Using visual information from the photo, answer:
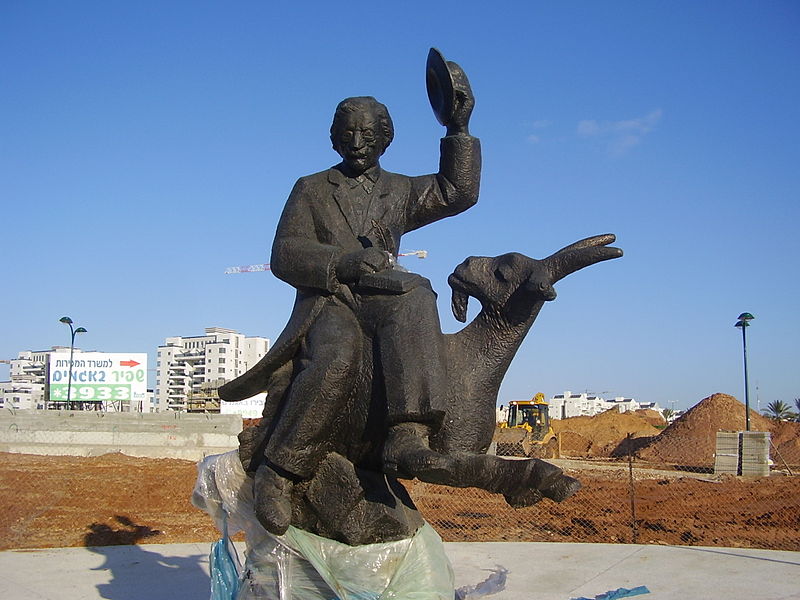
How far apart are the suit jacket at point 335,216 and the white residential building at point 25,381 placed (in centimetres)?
8481

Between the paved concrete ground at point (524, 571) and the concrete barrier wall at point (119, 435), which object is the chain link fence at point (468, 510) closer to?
the paved concrete ground at point (524, 571)

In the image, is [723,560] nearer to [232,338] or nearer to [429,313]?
[429,313]

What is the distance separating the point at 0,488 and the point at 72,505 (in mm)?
2532

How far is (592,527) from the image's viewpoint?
35.2ft

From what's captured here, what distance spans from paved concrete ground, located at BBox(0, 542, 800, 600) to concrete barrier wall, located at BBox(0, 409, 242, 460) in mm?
13708

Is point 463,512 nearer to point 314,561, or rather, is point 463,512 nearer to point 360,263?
point 314,561

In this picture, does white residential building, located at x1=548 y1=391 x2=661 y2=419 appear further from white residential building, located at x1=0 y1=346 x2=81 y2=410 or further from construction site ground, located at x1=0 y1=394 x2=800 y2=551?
construction site ground, located at x1=0 y1=394 x2=800 y2=551

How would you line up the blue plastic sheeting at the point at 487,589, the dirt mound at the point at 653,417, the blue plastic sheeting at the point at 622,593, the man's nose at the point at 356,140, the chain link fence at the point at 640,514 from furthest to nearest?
the dirt mound at the point at 653,417 < the chain link fence at the point at 640,514 < the blue plastic sheeting at the point at 622,593 < the blue plastic sheeting at the point at 487,589 < the man's nose at the point at 356,140

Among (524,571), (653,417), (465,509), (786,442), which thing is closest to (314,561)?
(524,571)

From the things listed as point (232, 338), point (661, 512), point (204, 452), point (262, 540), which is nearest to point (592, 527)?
point (661, 512)

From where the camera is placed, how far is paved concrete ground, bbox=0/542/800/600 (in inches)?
244

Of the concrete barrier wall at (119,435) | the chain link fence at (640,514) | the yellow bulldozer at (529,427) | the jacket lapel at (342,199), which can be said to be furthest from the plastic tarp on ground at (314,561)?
the yellow bulldozer at (529,427)

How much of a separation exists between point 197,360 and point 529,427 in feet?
281

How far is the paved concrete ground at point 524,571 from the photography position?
620 centimetres
